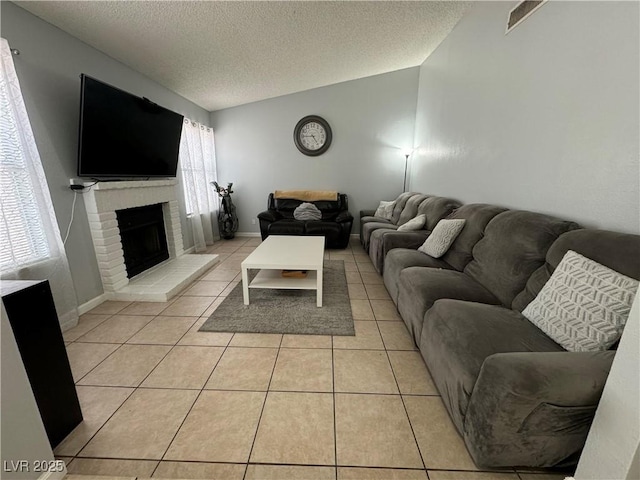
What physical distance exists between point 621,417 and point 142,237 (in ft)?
12.7

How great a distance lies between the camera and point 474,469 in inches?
44.1

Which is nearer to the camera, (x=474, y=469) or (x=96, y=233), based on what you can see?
(x=474, y=469)

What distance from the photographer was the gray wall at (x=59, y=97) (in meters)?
1.84

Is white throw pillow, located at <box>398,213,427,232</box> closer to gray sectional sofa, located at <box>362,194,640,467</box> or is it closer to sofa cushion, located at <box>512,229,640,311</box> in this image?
gray sectional sofa, located at <box>362,194,640,467</box>

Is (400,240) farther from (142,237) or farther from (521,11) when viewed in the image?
(142,237)

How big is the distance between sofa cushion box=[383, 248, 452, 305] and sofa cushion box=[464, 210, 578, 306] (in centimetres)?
37

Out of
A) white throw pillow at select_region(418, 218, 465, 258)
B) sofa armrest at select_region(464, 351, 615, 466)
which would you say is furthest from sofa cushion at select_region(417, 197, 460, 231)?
sofa armrest at select_region(464, 351, 615, 466)

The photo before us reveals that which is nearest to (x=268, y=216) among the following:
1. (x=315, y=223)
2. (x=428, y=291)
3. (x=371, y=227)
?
(x=315, y=223)

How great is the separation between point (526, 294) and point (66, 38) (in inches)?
150

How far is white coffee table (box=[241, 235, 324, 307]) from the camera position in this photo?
2.34 metres

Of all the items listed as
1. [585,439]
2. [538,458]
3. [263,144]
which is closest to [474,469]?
[538,458]

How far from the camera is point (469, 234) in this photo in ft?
7.29

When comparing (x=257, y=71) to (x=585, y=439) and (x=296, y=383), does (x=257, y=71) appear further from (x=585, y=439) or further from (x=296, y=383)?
(x=585, y=439)

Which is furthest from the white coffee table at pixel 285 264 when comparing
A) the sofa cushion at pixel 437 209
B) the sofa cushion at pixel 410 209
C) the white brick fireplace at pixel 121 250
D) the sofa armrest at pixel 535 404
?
the sofa armrest at pixel 535 404
